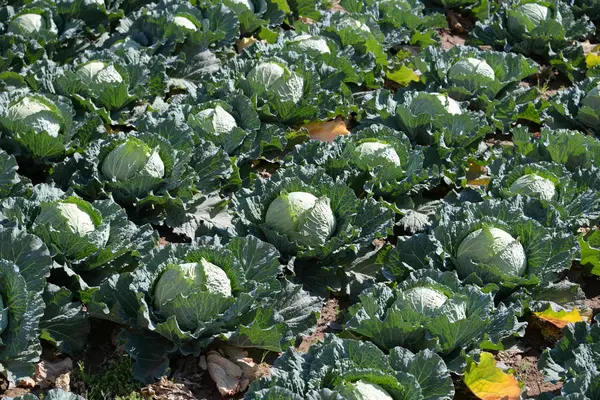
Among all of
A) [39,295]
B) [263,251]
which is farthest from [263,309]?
[39,295]

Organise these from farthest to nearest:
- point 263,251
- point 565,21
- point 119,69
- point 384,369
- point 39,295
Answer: point 565,21, point 119,69, point 263,251, point 39,295, point 384,369

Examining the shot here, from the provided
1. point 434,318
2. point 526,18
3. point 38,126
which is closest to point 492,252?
point 434,318

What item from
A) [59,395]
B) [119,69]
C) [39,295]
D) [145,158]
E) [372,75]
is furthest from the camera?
[372,75]

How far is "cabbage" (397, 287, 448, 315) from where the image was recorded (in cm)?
549

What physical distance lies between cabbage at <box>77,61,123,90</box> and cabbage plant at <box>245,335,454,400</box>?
3.98 meters

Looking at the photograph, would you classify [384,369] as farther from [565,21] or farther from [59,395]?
[565,21]

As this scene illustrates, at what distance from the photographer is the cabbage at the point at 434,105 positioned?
8.14m

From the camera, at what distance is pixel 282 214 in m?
6.35

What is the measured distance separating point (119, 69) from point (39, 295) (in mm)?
3313

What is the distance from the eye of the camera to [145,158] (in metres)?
6.70

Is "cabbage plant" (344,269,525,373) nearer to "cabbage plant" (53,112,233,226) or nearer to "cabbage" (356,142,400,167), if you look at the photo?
"cabbage" (356,142,400,167)

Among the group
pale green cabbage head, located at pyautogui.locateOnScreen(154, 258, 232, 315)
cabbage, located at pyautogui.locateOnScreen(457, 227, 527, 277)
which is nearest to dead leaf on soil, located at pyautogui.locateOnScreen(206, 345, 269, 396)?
pale green cabbage head, located at pyautogui.locateOnScreen(154, 258, 232, 315)

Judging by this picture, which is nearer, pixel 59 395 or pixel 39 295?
pixel 59 395

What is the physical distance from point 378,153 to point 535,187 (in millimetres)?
1337
